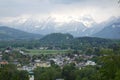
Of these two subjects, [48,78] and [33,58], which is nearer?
[48,78]

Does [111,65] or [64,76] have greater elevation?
[111,65]

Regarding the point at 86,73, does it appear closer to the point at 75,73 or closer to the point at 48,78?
the point at 75,73

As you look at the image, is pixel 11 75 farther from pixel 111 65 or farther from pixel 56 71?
pixel 111 65

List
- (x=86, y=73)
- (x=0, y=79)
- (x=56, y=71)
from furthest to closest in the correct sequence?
(x=56, y=71) < (x=86, y=73) < (x=0, y=79)

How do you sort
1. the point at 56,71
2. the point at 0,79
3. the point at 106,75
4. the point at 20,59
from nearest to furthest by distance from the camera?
the point at 106,75 < the point at 0,79 < the point at 56,71 < the point at 20,59

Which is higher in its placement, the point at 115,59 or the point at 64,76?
the point at 115,59

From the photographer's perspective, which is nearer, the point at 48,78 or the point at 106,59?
the point at 106,59

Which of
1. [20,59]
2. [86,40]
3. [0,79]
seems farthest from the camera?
[86,40]

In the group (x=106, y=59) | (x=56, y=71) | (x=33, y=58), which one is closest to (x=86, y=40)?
(x=33, y=58)

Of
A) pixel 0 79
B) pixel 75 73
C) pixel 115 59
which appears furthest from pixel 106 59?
pixel 75 73
